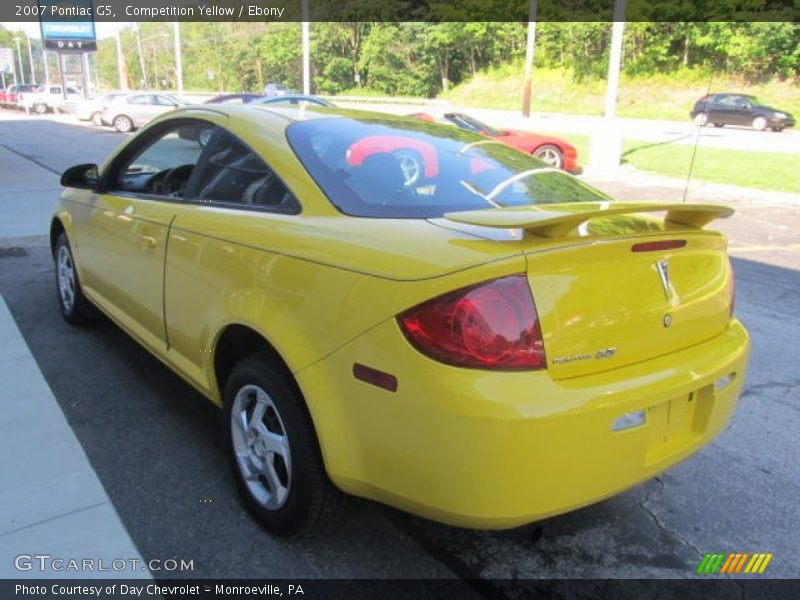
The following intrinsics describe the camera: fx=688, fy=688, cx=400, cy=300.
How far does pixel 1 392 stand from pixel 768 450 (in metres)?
4.00

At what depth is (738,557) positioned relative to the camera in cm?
258

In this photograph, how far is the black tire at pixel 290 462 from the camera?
7.68 ft

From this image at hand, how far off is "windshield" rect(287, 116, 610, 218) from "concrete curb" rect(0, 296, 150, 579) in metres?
1.51

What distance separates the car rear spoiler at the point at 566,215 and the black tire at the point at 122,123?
26.4 metres

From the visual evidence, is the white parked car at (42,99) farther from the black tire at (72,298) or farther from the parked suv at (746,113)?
the black tire at (72,298)

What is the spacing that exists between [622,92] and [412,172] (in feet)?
146

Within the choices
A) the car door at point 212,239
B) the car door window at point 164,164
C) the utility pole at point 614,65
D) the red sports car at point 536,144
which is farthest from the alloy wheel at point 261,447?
the utility pole at point 614,65

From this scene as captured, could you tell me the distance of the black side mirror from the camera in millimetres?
4199

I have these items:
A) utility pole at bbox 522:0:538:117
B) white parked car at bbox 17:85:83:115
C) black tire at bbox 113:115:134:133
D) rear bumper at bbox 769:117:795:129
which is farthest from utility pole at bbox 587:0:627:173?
white parked car at bbox 17:85:83:115

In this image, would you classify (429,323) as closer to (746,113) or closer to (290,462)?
(290,462)

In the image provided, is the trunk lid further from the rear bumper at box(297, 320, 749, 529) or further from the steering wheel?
the steering wheel

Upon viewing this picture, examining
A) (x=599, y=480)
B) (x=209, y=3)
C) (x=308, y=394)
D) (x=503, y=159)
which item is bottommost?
(x=599, y=480)

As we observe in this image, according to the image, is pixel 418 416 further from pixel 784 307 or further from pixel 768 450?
pixel 784 307

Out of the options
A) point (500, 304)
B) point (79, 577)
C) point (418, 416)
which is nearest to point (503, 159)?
point (500, 304)
